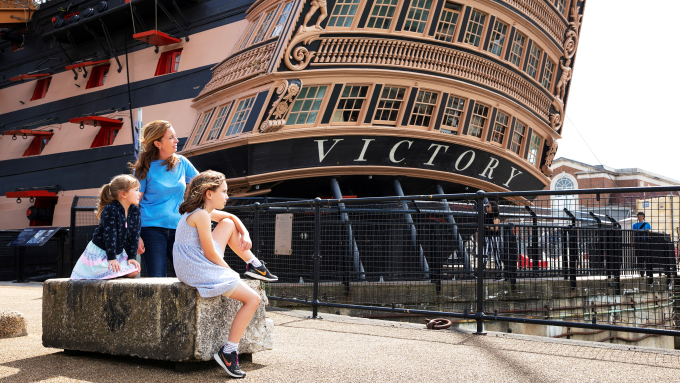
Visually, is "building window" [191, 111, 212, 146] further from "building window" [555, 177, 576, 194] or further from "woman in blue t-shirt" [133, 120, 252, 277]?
"building window" [555, 177, 576, 194]

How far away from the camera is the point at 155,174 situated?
16.5 ft

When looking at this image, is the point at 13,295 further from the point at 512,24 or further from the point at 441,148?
the point at 512,24

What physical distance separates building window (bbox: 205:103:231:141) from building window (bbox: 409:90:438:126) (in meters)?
4.58

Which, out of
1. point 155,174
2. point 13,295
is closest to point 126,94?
point 13,295

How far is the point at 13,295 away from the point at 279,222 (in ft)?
17.6

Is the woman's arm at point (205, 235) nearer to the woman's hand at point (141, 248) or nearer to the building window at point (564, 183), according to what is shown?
the woman's hand at point (141, 248)

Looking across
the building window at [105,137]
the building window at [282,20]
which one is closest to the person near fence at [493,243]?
the building window at [282,20]

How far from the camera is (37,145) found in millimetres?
22938

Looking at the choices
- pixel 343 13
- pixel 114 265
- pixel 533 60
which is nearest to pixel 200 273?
pixel 114 265

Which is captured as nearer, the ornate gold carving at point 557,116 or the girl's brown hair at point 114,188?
the girl's brown hair at point 114,188

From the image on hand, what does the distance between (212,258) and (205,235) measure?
166 millimetres

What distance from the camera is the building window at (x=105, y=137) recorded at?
1948 centimetres

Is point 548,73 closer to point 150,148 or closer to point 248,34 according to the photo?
point 248,34

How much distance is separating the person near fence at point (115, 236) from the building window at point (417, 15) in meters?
10.1
